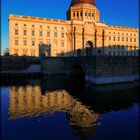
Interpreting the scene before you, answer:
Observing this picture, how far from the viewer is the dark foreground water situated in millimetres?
15383

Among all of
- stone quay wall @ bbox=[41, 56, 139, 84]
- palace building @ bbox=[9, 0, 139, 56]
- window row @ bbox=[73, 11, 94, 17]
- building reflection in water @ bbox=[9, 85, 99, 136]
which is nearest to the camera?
building reflection in water @ bbox=[9, 85, 99, 136]

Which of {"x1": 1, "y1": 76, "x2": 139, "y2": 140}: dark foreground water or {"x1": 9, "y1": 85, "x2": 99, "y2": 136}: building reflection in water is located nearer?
{"x1": 1, "y1": 76, "x2": 139, "y2": 140}: dark foreground water

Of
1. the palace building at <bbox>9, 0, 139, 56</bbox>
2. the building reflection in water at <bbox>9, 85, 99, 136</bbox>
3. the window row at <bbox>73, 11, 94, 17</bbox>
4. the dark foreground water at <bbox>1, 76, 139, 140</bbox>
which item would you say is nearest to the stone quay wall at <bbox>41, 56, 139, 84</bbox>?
the dark foreground water at <bbox>1, 76, 139, 140</bbox>

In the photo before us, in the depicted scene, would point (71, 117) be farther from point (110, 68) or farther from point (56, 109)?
point (110, 68)

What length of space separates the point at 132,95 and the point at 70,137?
18.3m

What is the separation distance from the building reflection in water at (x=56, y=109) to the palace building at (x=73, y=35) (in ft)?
138

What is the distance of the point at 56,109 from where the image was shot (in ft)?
75.0

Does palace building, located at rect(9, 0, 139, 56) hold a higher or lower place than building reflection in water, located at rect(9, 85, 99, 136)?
higher

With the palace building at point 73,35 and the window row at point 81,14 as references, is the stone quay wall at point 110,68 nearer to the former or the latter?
the palace building at point 73,35

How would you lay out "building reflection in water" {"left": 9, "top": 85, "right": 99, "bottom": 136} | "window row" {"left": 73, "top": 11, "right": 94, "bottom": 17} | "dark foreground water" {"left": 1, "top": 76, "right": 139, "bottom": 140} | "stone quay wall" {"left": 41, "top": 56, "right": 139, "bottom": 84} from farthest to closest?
"window row" {"left": 73, "top": 11, "right": 94, "bottom": 17}
"stone quay wall" {"left": 41, "top": 56, "right": 139, "bottom": 84}
"building reflection in water" {"left": 9, "top": 85, "right": 99, "bottom": 136}
"dark foreground water" {"left": 1, "top": 76, "right": 139, "bottom": 140}

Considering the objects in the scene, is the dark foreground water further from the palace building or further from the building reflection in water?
the palace building

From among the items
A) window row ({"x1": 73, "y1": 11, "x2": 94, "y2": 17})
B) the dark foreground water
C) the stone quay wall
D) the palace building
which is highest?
window row ({"x1": 73, "y1": 11, "x2": 94, "y2": 17})

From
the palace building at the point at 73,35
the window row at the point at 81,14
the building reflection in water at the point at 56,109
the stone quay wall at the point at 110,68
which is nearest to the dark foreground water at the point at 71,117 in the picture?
the building reflection in water at the point at 56,109

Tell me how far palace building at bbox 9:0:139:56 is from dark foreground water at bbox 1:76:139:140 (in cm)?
4300
